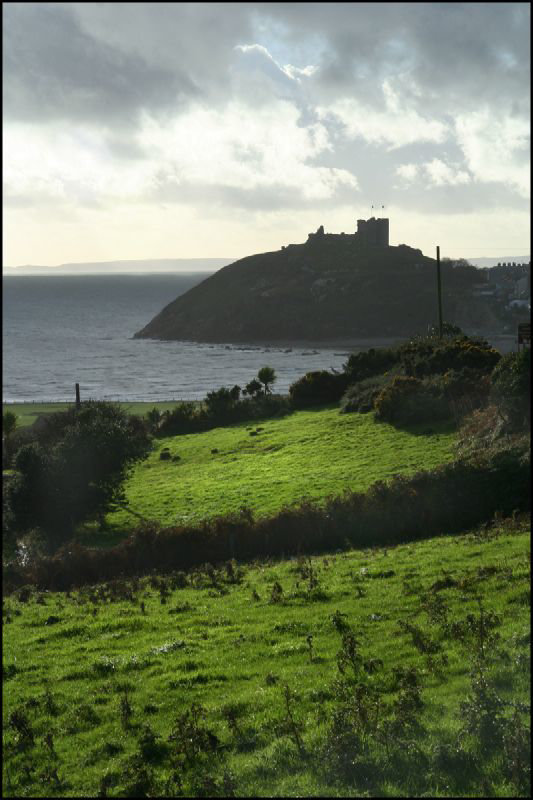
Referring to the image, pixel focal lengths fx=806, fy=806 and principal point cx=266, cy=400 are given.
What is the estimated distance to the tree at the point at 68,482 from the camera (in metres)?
36.2

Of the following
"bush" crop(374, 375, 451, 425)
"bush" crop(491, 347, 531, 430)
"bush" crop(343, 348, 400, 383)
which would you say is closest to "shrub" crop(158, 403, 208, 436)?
"bush" crop(343, 348, 400, 383)

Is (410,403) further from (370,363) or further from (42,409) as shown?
(42,409)

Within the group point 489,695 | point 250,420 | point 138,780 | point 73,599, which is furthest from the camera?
point 250,420

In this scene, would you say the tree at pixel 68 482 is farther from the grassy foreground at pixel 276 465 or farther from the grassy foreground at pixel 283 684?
the grassy foreground at pixel 283 684

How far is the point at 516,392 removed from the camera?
1216 inches

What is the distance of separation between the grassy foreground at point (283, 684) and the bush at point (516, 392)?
9963mm

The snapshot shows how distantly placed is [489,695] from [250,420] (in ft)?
175

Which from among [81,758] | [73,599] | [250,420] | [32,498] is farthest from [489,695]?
[250,420]

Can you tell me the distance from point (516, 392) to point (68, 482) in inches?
797

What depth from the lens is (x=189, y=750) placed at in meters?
10.7

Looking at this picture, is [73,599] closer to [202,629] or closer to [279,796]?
[202,629]

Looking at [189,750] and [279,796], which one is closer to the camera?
[279,796]

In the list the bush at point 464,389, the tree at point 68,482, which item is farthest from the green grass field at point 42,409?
the tree at point 68,482

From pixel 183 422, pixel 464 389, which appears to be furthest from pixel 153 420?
pixel 464 389
